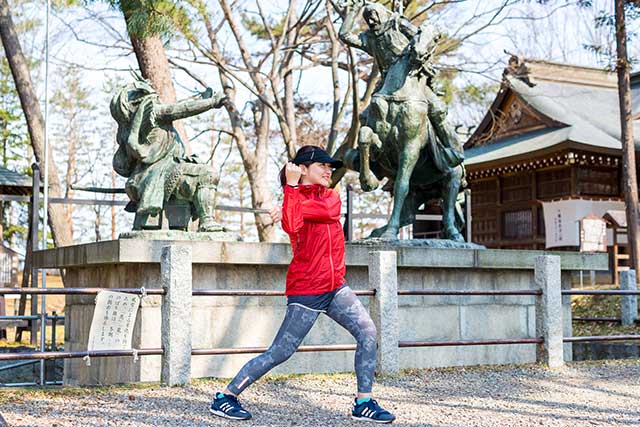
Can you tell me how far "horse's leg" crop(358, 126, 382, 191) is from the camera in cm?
788

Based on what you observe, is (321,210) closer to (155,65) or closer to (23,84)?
(155,65)

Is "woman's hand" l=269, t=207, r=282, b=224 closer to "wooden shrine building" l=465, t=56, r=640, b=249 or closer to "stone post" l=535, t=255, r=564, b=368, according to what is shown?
"stone post" l=535, t=255, r=564, b=368

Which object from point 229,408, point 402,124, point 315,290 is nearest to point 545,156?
point 402,124

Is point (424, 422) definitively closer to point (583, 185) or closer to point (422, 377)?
point (422, 377)

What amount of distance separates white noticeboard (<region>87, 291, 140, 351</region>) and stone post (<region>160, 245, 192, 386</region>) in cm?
26

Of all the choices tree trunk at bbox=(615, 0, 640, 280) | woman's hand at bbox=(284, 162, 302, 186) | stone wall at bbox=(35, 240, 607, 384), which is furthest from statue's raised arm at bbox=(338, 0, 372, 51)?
tree trunk at bbox=(615, 0, 640, 280)

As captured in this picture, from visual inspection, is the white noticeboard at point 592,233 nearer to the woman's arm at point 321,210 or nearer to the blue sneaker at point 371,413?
the blue sneaker at point 371,413

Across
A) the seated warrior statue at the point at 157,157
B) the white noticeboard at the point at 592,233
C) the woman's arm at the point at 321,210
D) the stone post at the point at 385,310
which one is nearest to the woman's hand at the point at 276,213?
the woman's arm at the point at 321,210

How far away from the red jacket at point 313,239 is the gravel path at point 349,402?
0.91 metres

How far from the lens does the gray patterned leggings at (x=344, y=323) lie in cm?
467

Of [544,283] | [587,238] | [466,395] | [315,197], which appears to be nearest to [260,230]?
[587,238]

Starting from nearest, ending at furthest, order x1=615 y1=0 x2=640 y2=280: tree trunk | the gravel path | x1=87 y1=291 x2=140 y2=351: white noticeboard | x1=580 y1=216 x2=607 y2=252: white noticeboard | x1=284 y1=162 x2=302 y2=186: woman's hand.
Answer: x1=284 y1=162 x2=302 y2=186: woman's hand → the gravel path → x1=87 y1=291 x2=140 y2=351: white noticeboard → x1=615 y1=0 x2=640 y2=280: tree trunk → x1=580 y1=216 x2=607 y2=252: white noticeboard

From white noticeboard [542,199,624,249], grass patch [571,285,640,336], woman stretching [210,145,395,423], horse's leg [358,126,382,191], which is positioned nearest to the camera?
woman stretching [210,145,395,423]

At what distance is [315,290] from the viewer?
15.2 feet
